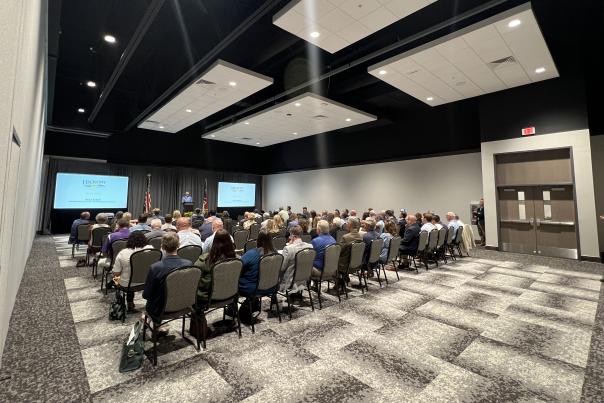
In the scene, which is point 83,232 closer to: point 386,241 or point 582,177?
point 386,241

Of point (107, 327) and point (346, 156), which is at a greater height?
point (346, 156)

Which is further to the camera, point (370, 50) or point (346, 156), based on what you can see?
point (346, 156)

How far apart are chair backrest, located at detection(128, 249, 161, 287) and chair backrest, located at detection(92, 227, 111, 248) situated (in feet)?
10.5

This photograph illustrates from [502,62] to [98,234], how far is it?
978cm

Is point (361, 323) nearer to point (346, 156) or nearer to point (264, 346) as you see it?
point (264, 346)

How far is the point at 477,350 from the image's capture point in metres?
2.92

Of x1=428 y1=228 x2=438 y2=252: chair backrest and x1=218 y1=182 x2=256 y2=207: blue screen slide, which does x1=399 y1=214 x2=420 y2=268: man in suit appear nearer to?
x1=428 y1=228 x2=438 y2=252: chair backrest

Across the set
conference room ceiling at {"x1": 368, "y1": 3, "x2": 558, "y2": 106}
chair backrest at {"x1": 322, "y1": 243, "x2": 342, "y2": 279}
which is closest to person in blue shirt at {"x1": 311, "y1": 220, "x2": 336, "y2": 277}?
chair backrest at {"x1": 322, "y1": 243, "x2": 342, "y2": 279}

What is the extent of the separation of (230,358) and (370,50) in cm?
763

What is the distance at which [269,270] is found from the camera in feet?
11.1

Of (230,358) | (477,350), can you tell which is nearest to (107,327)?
(230,358)

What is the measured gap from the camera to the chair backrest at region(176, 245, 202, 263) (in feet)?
13.7

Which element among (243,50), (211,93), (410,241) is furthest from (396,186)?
(211,93)

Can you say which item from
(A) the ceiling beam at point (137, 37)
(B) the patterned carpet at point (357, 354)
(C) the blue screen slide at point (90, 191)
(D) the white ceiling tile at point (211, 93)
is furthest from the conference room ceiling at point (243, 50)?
(B) the patterned carpet at point (357, 354)
